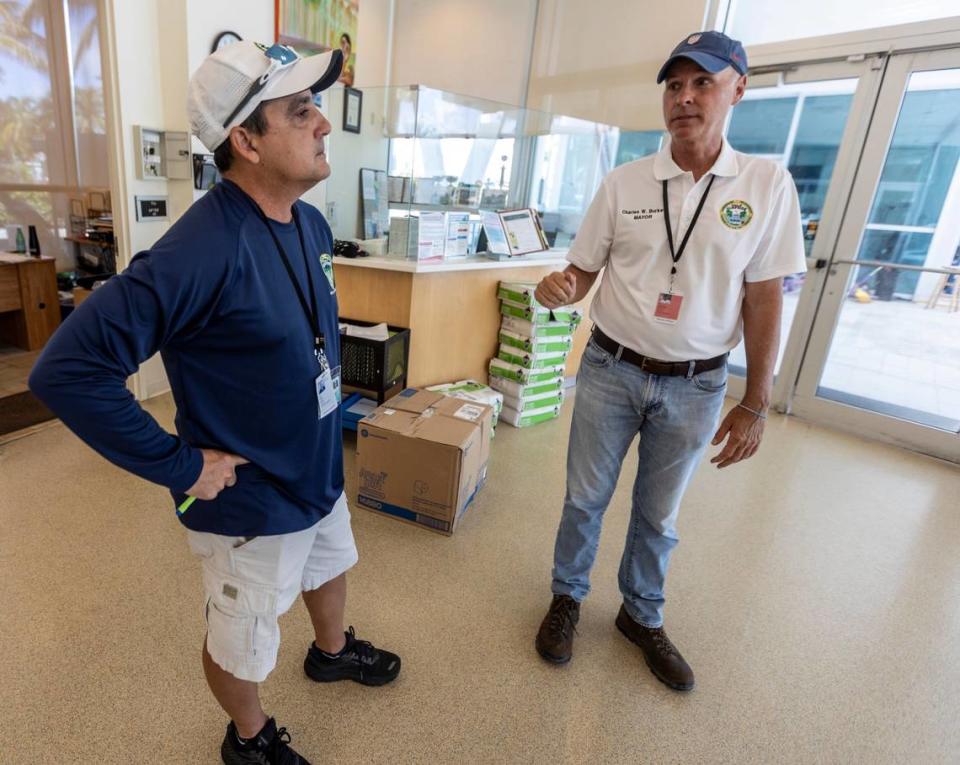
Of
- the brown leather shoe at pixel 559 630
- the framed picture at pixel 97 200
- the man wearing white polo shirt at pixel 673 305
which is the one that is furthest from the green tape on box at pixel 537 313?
the framed picture at pixel 97 200

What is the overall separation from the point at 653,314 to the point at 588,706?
1.08 metres

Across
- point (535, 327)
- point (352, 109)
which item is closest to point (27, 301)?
point (352, 109)

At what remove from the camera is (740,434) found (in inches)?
58.1

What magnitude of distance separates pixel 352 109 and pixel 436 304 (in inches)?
51.8

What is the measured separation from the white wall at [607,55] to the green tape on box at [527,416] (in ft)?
7.71

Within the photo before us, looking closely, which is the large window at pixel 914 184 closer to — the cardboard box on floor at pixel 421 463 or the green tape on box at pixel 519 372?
the green tape on box at pixel 519 372

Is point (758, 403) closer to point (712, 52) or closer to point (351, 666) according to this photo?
point (712, 52)

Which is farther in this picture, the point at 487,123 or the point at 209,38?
the point at 487,123

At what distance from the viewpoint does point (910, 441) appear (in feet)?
11.5

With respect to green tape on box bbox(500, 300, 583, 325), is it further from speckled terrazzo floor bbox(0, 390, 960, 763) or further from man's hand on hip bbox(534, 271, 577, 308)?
man's hand on hip bbox(534, 271, 577, 308)

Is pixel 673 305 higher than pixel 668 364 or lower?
higher

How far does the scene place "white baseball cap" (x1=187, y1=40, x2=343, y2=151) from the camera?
0.91 metres

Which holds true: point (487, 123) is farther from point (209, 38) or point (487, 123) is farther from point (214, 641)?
point (214, 641)

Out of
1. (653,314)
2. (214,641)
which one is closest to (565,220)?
(653,314)
